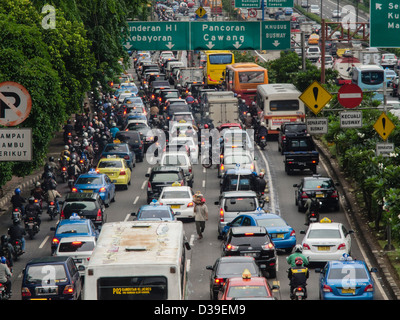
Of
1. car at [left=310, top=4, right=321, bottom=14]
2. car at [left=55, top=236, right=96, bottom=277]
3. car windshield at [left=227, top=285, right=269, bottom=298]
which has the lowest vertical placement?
car at [left=55, top=236, right=96, bottom=277]

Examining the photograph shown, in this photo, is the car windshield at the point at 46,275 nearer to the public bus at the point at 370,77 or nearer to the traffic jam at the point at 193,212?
the traffic jam at the point at 193,212

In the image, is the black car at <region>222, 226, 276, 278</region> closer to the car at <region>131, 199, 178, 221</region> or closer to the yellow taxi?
the car at <region>131, 199, 178, 221</region>

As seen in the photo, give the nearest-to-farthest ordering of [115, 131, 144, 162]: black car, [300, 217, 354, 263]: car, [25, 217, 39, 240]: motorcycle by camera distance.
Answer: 1. [300, 217, 354, 263]: car
2. [25, 217, 39, 240]: motorcycle
3. [115, 131, 144, 162]: black car

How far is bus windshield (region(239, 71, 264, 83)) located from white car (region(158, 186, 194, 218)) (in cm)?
2805

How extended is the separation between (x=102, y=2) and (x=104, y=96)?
18.9 meters

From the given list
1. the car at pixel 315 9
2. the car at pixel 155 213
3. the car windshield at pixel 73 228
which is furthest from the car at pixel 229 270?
the car at pixel 315 9

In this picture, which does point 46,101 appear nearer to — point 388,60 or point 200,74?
point 200,74

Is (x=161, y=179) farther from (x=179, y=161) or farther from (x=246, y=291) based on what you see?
(x=246, y=291)

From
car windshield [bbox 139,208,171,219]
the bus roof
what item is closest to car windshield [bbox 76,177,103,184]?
car windshield [bbox 139,208,171,219]

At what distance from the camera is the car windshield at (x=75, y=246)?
82.6ft

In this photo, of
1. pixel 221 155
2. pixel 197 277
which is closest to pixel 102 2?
pixel 221 155

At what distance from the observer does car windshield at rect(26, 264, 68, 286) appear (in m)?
21.6

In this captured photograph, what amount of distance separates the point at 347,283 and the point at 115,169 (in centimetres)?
2050

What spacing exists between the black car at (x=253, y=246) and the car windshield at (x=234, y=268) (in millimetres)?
2854
